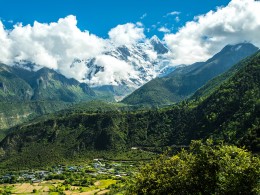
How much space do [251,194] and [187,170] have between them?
19.5 m

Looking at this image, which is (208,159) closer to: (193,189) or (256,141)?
(193,189)

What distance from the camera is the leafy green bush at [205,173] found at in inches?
3135

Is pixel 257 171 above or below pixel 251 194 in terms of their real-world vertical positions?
above

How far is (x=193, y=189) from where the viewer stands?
91.5 m

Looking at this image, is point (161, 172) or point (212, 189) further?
point (161, 172)

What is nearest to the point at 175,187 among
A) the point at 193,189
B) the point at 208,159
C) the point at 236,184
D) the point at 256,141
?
the point at 193,189

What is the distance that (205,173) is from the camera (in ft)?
296

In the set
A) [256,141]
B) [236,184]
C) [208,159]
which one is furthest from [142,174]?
[256,141]

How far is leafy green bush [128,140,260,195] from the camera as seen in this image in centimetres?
7962

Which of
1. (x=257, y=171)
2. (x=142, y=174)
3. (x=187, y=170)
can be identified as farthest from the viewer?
(x=142, y=174)

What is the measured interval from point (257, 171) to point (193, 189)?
18893 millimetres

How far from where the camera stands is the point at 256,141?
601 ft

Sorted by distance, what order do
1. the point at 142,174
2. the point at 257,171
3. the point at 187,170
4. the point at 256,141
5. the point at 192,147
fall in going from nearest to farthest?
the point at 257,171 → the point at 187,170 → the point at 192,147 → the point at 142,174 → the point at 256,141

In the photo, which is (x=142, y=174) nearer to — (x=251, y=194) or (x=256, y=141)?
(x=251, y=194)
